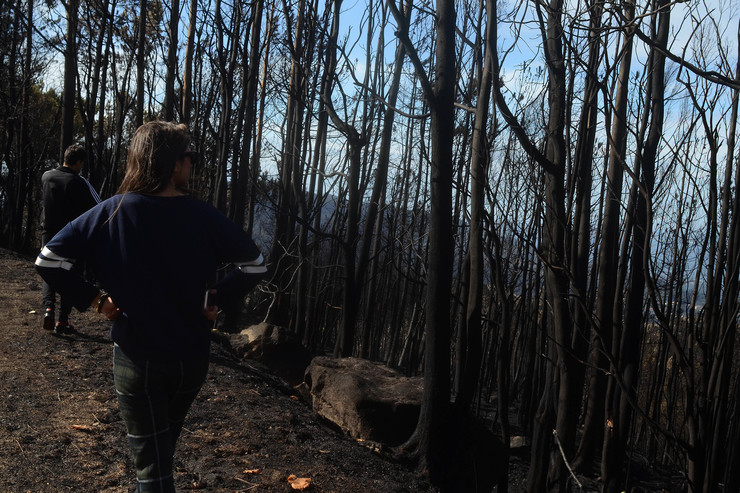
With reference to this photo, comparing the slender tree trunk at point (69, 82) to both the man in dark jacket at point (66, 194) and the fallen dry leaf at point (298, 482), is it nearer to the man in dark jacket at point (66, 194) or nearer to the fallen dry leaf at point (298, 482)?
the man in dark jacket at point (66, 194)

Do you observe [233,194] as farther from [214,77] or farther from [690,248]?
[690,248]

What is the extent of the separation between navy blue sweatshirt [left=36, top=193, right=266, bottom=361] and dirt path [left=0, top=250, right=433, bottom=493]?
1.69 metres

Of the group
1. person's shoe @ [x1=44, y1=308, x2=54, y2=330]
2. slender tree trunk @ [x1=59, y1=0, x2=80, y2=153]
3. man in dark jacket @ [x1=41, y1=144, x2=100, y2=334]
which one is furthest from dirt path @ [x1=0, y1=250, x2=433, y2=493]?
slender tree trunk @ [x1=59, y1=0, x2=80, y2=153]

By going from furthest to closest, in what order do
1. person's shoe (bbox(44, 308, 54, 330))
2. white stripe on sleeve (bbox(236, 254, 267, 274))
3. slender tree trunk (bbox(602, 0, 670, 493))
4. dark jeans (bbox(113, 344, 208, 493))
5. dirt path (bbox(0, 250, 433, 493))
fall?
person's shoe (bbox(44, 308, 54, 330)), slender tree trunk (bbox(602, 0, 670, 493)), dirt path (bbox(0, 250, 433, 493)), white stripe on sleeve (bbox(236, 254, 267, 274)), dark jeans (bbox(113, 344, 208, 493))

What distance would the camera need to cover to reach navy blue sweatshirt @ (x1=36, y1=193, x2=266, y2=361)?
2.16 meters

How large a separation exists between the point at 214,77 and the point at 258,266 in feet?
29.2

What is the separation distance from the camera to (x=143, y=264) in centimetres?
216

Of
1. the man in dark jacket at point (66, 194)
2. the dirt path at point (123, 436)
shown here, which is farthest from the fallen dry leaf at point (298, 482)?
the man in dark jacket at point (66, 194)

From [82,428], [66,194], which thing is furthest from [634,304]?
[66,194]

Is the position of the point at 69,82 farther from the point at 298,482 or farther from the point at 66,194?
the point at 298,482

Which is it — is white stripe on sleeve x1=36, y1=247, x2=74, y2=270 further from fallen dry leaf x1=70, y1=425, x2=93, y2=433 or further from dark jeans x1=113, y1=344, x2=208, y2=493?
fallen dry leaf x1=70, y1=425, x2=93, y2=433

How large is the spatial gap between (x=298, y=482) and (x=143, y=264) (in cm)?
211

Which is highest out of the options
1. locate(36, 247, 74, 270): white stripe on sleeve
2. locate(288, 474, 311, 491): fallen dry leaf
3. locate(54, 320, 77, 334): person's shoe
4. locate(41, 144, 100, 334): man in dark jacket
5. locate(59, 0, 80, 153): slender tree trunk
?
locate(59, 0, 80, 153): slender tree trunk

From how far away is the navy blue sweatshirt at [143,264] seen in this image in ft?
7.10
